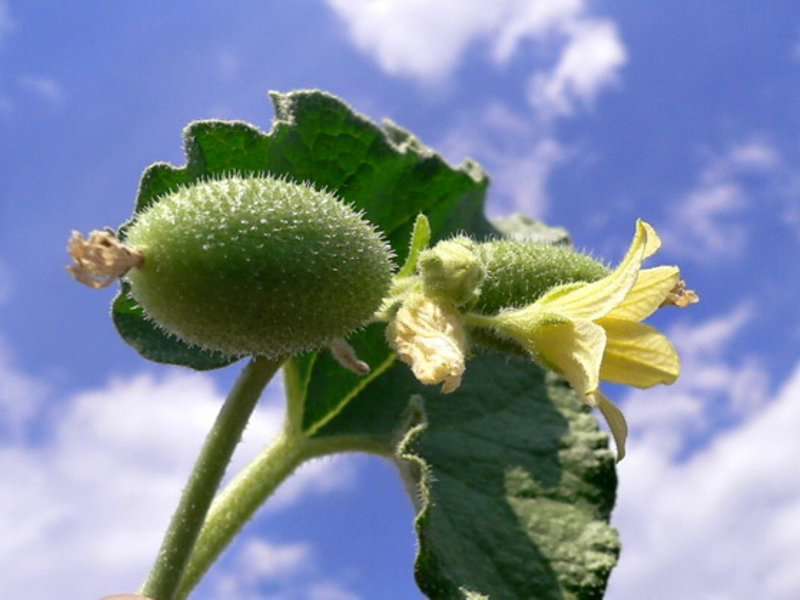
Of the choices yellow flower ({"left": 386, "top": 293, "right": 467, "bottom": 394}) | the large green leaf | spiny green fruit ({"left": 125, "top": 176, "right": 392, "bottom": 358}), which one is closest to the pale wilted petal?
spiny green fruit ({"left": 125, "top": 176, "right": 392, "bottom": 358})

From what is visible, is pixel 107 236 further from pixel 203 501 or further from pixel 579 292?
pixel 579 292

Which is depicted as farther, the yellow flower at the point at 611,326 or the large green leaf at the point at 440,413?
the large green leaf at the point at 440,413

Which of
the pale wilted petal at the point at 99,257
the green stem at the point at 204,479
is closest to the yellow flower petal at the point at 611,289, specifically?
the green stem at the point at 204,479

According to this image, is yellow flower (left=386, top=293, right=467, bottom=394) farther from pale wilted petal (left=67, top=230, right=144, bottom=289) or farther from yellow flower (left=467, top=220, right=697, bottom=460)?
pale wilted petal (left=67, top=230, right=144, bottom=289)

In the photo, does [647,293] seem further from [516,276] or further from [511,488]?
[511,488]

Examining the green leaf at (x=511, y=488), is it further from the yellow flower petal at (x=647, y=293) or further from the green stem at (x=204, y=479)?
the yellow flower petal at (x=647, y=293)
